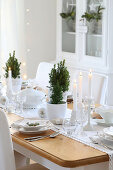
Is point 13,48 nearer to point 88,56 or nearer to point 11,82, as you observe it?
point 88,56

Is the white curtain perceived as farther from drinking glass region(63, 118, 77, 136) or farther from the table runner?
drinking glass region(63, 118, 77, 136)

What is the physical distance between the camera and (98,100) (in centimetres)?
324

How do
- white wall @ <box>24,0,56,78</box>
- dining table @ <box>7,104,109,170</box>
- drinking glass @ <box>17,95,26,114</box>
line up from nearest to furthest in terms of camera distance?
dining table @ <box>7,104,109,170</box> < drinking glass @ <box>17,95,26,114</box> < white wall @ <box>24,0,56,78</box>

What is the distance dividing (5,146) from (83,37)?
2.67 meters

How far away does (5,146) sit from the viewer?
1.95m

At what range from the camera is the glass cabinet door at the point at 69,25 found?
459 centimetres

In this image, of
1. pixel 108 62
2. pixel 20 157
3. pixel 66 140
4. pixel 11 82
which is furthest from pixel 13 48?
pixel 66 140

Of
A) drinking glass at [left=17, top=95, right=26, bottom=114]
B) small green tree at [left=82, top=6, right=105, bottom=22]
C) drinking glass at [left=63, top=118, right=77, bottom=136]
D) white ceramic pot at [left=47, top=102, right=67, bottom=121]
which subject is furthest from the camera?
small green tree at [left=82, top=6, right=105, bottom=22]

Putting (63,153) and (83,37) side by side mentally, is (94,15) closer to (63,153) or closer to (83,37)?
(83,37)

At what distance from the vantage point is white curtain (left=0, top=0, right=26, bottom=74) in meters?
4.65

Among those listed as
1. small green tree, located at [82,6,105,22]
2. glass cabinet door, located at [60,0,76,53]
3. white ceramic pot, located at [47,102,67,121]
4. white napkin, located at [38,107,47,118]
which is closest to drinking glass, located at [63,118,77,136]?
white ceramic pot, located at [47,102,67,121]

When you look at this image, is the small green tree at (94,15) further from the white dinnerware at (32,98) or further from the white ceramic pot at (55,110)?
the white ceramic pot at (55,110)

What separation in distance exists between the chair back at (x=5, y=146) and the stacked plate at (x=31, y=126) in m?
0.21

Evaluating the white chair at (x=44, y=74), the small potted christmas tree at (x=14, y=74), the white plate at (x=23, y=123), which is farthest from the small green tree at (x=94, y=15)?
the white plate at (x=23, y=123)
